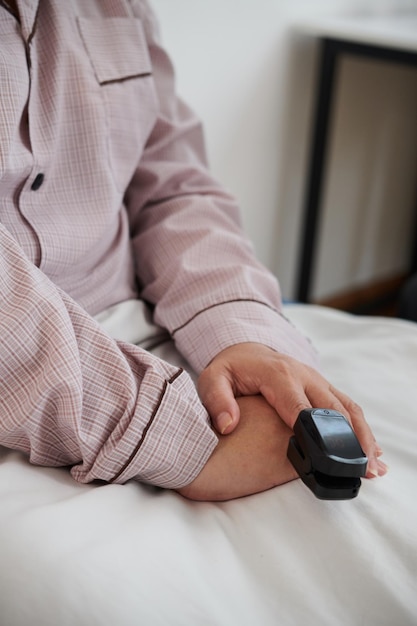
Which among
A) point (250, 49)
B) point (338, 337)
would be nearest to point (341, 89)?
point (250, 49)

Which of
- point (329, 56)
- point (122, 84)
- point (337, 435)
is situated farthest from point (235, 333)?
point (329, 56)

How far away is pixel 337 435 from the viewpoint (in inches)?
23.2

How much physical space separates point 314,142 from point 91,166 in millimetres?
1047

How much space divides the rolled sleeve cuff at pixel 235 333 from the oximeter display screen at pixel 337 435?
0.15 meters

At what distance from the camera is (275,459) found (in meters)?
0.64

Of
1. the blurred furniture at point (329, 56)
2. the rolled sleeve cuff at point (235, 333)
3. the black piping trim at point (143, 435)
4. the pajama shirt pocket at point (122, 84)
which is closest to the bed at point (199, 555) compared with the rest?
the black piping trim at point (143, 435)

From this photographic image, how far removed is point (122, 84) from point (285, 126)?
38.2 inches

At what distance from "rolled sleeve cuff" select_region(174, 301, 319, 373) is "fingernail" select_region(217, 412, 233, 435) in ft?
0.35

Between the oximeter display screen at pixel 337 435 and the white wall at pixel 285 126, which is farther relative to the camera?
the white wall at pixel 285 126

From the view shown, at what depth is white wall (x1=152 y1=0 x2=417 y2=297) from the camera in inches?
58.5

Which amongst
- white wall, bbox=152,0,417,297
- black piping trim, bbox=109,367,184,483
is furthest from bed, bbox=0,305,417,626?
white wall, bbox=152,0,417,297

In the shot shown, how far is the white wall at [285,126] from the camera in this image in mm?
1486

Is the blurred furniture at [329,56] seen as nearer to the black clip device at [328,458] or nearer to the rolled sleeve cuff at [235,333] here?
the rolled sleeve cuff at [235,333]

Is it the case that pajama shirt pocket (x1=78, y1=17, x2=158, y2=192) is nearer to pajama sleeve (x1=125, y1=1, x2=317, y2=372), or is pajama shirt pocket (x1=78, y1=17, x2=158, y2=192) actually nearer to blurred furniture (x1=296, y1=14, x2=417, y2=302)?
pajama sleeve (x1=125, y1=1, x2=317, y2=372)
